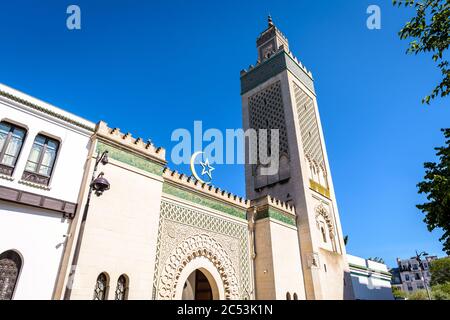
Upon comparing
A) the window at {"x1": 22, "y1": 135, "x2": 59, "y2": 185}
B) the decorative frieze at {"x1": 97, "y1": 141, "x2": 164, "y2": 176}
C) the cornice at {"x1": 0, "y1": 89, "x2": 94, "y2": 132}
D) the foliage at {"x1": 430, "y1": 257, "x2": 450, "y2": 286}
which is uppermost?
the foliage at {"x1": 430, "y1": 257, "x2": 450, "y2": 286}

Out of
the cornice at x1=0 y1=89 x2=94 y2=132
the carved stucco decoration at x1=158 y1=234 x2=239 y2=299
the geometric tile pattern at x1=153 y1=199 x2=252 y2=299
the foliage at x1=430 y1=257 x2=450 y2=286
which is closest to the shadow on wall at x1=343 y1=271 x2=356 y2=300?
the geometric tile pattern at x1=153 y1=199 x2=252 y2=299

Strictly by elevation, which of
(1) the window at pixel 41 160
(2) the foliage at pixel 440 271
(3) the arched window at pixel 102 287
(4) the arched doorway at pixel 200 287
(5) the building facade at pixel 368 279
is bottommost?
(3) the arched window at pixel 102 287

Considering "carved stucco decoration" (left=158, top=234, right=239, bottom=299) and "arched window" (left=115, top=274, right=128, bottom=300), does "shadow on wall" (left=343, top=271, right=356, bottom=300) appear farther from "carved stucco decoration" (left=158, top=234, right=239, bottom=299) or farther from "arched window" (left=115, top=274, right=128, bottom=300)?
"arched window" (left=115, top=274, right=128, bottom=300)

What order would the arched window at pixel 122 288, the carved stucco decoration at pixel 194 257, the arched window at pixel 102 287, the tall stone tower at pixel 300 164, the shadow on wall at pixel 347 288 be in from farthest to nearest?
the shadow on wall at pixel 347 288 < the tall stone tower at pixel 300 164 < the carved stucco decoration at pixel 194 257 < the arched window at pixel 122 288 < the arched window at pixel 102 287

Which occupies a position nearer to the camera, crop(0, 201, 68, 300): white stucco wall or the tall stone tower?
crop(0, 201, 68, 300): white stucco wall

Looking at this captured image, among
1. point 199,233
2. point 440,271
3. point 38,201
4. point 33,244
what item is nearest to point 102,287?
point 33,244

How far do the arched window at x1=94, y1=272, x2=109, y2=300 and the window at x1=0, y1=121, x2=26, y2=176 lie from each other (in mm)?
2610

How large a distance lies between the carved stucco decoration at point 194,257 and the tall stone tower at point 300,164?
345 cm

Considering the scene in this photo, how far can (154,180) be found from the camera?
25.1 feet

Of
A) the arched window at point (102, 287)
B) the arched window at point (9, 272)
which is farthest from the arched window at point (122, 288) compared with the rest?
the arched window at point (9, 272)

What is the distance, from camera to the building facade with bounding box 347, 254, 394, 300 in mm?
14102

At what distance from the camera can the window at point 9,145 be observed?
5414 mm

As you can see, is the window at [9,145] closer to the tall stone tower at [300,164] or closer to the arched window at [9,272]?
the arched window at [9,272]
